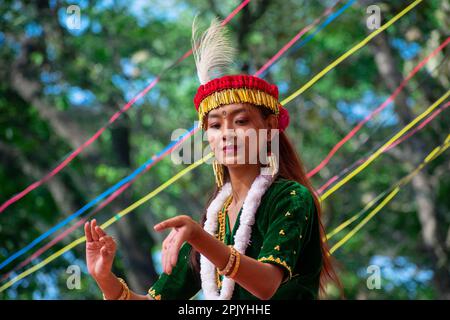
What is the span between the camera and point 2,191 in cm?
874

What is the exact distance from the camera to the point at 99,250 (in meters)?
2.23

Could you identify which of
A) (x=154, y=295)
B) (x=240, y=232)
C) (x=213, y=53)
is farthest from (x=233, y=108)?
(x=154, y=295)

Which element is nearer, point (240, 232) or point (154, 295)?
point (240, 232)

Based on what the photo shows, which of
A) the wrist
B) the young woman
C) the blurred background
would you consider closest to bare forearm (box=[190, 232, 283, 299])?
the young woman

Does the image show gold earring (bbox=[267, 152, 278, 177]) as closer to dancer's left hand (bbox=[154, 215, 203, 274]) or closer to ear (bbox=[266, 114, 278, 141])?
ear (bbox=[266, 114, 278, 141])

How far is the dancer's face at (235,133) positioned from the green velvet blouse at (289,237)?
145 millimetres

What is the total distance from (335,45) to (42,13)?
13.5ft

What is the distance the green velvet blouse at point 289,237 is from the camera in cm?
220

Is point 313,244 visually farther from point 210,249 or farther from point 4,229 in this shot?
point 4,229

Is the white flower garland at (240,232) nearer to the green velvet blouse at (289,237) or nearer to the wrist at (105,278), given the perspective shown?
the green velvet blouse at (289,237)

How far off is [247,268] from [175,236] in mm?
242

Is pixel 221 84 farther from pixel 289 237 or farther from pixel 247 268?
pixel 247 268
